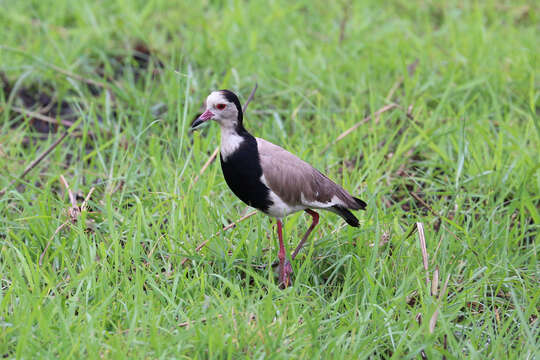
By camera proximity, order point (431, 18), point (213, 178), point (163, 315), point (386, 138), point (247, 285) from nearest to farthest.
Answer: point (163, 315) → point (247, 285) → point (213, 178) → point (386, 138) → point (431, 18)

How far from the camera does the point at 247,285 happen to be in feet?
10.5

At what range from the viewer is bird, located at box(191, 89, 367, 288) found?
3289 mm

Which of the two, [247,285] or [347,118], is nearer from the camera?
[247,285]

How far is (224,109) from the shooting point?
3340mm

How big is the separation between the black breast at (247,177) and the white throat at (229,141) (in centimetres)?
2

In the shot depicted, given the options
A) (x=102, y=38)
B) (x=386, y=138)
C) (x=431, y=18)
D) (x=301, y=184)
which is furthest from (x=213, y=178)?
(x=431, y=18)

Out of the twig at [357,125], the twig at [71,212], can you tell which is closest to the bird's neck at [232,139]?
the twig at [71,212]

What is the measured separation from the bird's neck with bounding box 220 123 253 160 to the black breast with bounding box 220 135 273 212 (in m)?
0.02

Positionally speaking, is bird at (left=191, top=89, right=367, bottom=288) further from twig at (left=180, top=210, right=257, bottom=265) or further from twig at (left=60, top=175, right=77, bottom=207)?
twig at (left=60, top=175, right=77, bottom=207)

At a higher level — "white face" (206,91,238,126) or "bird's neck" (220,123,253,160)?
"white face" (206,91,238,126)

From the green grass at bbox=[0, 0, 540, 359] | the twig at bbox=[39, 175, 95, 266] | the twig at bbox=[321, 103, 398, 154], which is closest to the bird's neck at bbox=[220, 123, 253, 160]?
the green grass at bbox=[0, 0, 540, 359]

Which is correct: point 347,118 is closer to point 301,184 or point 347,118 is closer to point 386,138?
point 386,138

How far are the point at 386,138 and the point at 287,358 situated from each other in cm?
248

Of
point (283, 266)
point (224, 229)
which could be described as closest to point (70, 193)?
point (224, 229)
